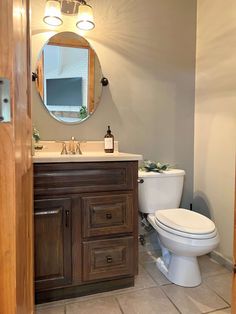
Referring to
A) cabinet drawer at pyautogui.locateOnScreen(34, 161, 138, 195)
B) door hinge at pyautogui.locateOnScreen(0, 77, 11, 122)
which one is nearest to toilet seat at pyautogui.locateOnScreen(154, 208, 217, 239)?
cabinet drawer at pyautogui.locateOnScreen(34, 161, 138, 195)

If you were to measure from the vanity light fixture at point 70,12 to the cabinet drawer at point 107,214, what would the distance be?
4.24 ft

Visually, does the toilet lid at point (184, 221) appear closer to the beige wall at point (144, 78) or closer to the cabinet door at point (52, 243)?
the beige wall at point (144, 78)

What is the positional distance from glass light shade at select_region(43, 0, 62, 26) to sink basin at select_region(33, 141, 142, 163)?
0.89 meters

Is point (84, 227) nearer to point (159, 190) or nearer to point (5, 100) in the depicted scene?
point (159, 190)

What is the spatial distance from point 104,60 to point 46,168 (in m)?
1.06

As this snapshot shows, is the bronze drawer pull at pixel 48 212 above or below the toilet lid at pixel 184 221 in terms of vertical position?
above

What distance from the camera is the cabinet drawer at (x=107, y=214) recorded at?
1.50 meters

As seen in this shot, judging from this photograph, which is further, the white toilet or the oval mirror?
the oval mirror

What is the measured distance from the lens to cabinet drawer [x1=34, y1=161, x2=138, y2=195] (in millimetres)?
1413

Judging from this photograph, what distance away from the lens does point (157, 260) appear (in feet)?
6.49

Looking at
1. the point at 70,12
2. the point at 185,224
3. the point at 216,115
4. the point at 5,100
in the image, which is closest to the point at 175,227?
the point at 185,224

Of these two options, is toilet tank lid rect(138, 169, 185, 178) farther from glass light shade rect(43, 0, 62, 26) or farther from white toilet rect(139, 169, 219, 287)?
glass light shade rect(43, 0, 62, 26)

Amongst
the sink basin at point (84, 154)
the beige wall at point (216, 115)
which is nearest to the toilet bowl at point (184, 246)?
the beige wall at point (216, 115)

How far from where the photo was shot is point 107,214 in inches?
60.4
